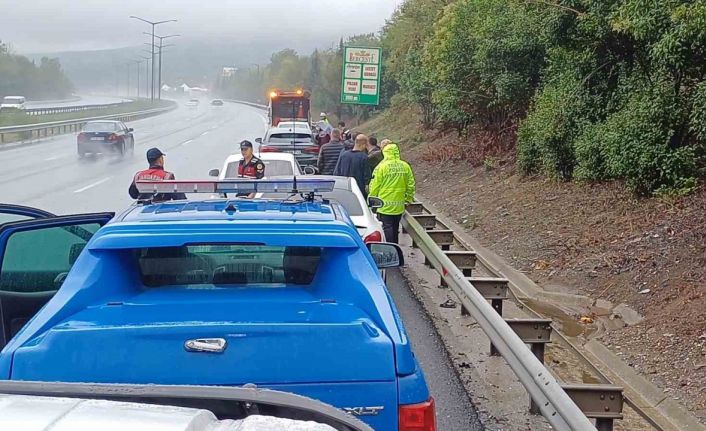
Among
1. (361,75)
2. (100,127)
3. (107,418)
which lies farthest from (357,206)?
(100,127)

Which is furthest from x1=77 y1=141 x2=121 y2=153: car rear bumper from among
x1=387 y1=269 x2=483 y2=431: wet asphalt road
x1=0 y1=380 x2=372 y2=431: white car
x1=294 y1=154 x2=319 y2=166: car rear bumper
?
x1=0 y1=380 x2=372 y2=431: white car

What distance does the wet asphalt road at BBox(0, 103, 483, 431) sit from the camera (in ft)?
25.6

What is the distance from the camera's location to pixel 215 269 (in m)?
4.96

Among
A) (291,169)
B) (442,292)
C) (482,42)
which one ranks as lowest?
(442,292)

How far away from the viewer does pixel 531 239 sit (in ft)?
45.2

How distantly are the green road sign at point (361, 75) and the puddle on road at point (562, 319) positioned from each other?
22.8 meters

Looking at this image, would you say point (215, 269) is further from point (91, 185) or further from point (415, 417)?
point (91, 185)

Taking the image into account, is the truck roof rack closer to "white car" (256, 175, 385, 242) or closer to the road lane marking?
"white car" (256, 175, 385, 242)

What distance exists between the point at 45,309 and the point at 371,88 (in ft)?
97.1

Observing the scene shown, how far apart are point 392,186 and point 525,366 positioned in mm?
6499

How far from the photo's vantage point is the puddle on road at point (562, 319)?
9570mm

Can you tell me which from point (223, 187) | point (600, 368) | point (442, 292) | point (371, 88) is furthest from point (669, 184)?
point (371, 88)

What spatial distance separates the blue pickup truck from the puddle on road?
180 inches

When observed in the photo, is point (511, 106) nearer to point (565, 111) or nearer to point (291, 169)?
point (565, 111)
